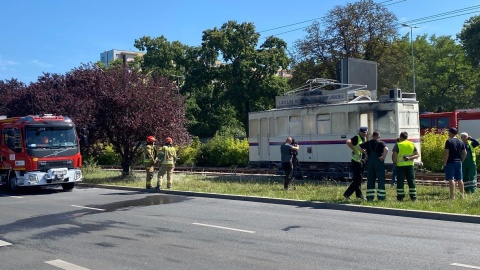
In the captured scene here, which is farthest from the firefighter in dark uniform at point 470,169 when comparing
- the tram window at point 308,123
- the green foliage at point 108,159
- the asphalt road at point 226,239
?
the green foliage at point 108,159

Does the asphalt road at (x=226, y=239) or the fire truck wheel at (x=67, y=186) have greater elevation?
the fire truck wheel at (x=67, y=186)

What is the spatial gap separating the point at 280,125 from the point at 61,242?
13091 millimetres

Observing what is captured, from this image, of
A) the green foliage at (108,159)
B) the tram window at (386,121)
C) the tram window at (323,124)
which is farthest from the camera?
the green foliage at (108,159)

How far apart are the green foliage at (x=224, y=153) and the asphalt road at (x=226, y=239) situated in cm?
1513

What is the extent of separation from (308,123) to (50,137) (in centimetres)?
964

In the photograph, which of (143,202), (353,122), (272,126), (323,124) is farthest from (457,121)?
(143,202)

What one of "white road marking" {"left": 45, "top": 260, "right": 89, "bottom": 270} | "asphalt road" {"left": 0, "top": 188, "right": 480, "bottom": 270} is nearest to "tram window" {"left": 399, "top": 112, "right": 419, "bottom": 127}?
"asphalt road" {"left": 0, "top": 188, "right": 480, "bottom": 270}

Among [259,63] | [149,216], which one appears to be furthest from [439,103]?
[149,216]

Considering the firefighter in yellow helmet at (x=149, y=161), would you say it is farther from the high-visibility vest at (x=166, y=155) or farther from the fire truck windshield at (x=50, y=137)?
the fire truck windshield at (x=50, y=137)

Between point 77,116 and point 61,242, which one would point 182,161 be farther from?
point 61,242

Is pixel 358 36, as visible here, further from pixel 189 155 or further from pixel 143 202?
pixel 143 202

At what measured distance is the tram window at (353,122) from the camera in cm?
1836

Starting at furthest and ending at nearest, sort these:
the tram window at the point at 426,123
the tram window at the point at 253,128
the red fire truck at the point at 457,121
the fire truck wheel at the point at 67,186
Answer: the tram window at the point at 426,123 < the red fire truck at the point at 457,121 < the tram window at the point at 253,128 < the fire truck wheel at the point at 67,186

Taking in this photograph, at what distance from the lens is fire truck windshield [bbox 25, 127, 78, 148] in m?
18.4
